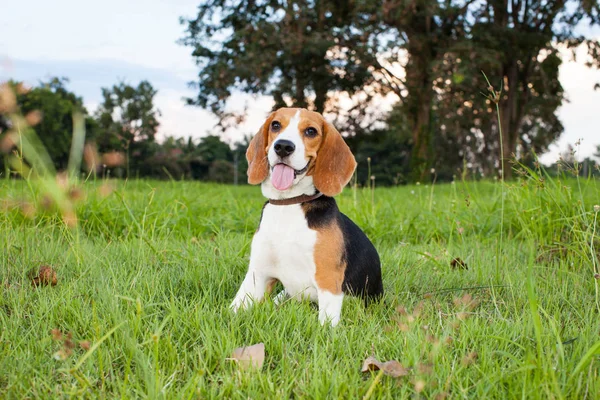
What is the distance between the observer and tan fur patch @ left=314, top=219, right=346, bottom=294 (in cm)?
292

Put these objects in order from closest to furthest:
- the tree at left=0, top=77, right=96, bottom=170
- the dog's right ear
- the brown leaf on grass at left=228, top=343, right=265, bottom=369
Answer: the brown leaf on grass at left=228, top=343, right=265, bottom=369 → the dog's right ear → the tree at left=0, top=77, right=96, bottom=170

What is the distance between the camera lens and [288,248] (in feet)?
9.66

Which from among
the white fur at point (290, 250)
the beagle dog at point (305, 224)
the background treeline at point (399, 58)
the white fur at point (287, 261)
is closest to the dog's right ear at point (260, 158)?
the beagle dog at point (305, 224)

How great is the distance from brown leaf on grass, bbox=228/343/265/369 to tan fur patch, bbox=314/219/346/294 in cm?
64

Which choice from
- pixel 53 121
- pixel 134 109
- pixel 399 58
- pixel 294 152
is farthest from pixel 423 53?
pixel 134 109

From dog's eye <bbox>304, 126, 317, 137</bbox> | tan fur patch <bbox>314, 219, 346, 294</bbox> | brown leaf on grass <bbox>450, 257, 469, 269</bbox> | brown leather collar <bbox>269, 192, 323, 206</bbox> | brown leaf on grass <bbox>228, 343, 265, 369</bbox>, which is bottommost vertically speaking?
brown leaf on grass <bbox>228, 343, 265, 369</bbox>

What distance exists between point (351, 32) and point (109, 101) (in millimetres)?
45826

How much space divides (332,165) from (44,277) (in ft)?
6.96

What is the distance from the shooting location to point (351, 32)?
21.5 metres

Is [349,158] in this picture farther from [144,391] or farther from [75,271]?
[75,271]

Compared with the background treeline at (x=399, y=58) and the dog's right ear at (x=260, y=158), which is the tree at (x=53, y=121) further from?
the dog's right ear at (x=260, y=158)

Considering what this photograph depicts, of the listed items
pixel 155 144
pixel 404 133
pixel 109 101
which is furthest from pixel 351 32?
pixel 109 101

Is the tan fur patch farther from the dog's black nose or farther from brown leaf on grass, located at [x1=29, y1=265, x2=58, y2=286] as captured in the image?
brown leaf on grass, located at [x1=29, y1=265, x2=58, y2=286]

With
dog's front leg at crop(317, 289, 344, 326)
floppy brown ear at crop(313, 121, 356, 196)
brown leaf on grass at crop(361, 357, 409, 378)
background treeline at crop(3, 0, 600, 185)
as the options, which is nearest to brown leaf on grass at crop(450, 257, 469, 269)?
floppy brown ear at crop(313, 121, 356, 196)
